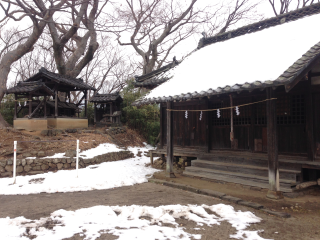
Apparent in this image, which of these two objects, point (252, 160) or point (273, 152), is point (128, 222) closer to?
point (273, 152)

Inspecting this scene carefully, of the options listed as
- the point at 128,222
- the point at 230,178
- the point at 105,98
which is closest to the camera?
the point at 128,222

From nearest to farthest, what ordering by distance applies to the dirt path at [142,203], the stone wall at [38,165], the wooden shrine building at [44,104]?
the dirt path at [142,203] → the stone wall at [38,165] → the wooden shrine building at [44,104]

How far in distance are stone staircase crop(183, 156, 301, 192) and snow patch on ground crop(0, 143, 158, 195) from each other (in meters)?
2.25

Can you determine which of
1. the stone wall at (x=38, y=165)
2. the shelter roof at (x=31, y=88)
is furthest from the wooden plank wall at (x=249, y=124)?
the shelter roof at (x=31, y=88)

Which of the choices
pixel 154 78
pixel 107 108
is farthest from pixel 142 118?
pixel 154 78

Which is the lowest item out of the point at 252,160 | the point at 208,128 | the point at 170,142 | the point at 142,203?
the point at 142,203

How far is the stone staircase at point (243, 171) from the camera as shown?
672 cm

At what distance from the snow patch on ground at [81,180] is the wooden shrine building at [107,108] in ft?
25.7

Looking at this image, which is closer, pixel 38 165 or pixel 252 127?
pixel 252 127

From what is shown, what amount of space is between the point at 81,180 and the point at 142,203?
3580 millimetres

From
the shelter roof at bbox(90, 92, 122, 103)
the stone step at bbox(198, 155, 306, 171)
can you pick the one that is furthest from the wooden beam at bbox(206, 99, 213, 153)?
the shelter roof at bbox(90, 92, 122, 103)

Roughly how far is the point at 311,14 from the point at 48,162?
12105 millimetres

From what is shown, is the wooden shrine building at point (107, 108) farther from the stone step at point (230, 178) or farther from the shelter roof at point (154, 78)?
the stone step at point (230, 178)

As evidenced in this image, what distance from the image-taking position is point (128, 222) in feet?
15.0
